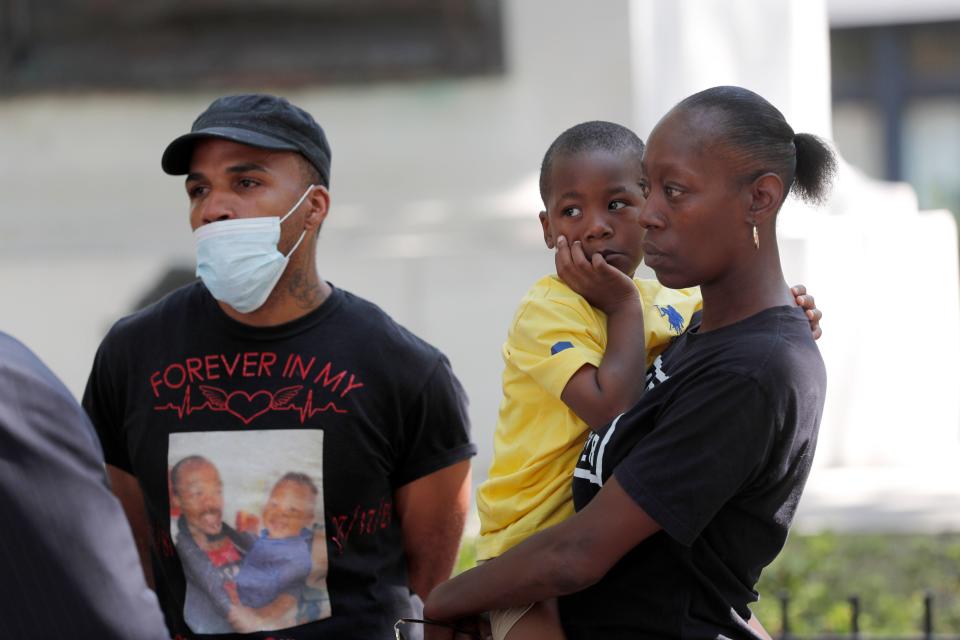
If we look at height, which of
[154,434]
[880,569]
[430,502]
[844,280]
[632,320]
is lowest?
[880,569]

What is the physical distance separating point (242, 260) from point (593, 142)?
877 millimetres

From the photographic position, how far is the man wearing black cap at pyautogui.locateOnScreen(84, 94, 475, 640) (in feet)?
10.4

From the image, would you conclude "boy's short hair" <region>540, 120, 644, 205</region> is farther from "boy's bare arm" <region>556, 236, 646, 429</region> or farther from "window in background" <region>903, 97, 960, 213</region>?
"window in background" <region>903, 97, 960, 213</region>

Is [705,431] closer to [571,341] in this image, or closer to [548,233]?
[571,341]

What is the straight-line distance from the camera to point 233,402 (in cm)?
320

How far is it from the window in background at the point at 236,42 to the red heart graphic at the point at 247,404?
13.1 ft

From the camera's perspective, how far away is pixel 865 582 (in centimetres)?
640

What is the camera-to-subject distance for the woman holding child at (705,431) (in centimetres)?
240

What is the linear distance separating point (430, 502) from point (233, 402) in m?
0.54

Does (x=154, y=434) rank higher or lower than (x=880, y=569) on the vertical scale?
higher

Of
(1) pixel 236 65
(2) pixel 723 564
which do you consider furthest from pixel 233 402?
(1) pixel 236 65

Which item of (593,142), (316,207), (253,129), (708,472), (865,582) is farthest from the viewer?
(865,582)

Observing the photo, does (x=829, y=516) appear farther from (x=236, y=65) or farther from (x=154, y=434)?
(x=154, y=434)

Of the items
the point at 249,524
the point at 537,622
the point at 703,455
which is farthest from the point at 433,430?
the point at 703,455
